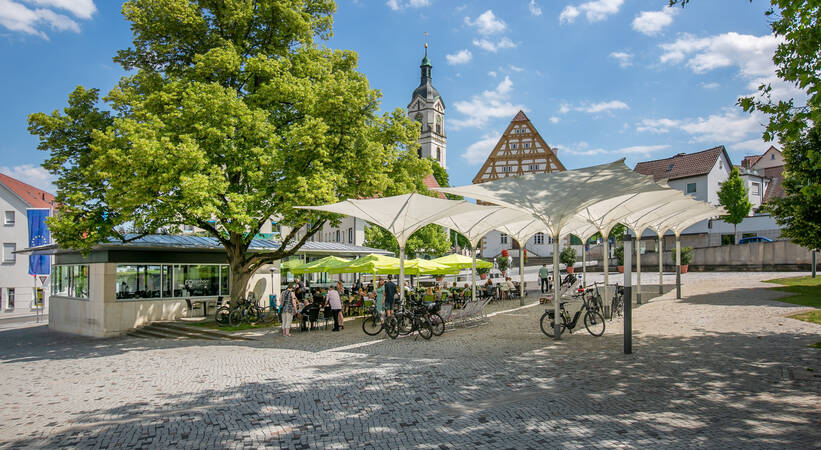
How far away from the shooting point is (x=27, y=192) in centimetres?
4841

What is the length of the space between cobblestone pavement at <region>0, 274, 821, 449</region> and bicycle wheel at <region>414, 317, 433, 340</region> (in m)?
0.47

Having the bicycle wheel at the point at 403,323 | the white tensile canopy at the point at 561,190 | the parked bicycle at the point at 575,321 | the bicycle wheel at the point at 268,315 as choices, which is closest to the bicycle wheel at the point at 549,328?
the parked bicycle at the point at 575,321

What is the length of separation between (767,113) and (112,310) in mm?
21933

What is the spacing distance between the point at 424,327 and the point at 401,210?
171 inches

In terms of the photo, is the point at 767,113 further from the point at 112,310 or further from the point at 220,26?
the point at 112,310

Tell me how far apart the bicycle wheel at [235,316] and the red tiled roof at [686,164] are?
165 ft

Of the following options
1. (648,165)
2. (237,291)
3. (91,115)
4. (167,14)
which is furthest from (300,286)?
(648,165)

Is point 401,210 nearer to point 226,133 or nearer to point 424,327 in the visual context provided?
point 424,327

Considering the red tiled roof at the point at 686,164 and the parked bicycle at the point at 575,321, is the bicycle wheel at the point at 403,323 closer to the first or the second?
the parked bicycle at the point at 575,321

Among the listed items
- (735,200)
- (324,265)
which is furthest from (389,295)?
(735,200)

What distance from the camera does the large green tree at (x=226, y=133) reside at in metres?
15.4

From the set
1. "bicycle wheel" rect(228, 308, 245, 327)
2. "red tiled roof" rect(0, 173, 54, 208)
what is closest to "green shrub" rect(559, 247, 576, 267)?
"bicycle wheel" rect(228, 308, 245, 327)

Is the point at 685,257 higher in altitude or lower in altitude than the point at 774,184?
lower

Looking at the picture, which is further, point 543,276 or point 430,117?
point 430,117
